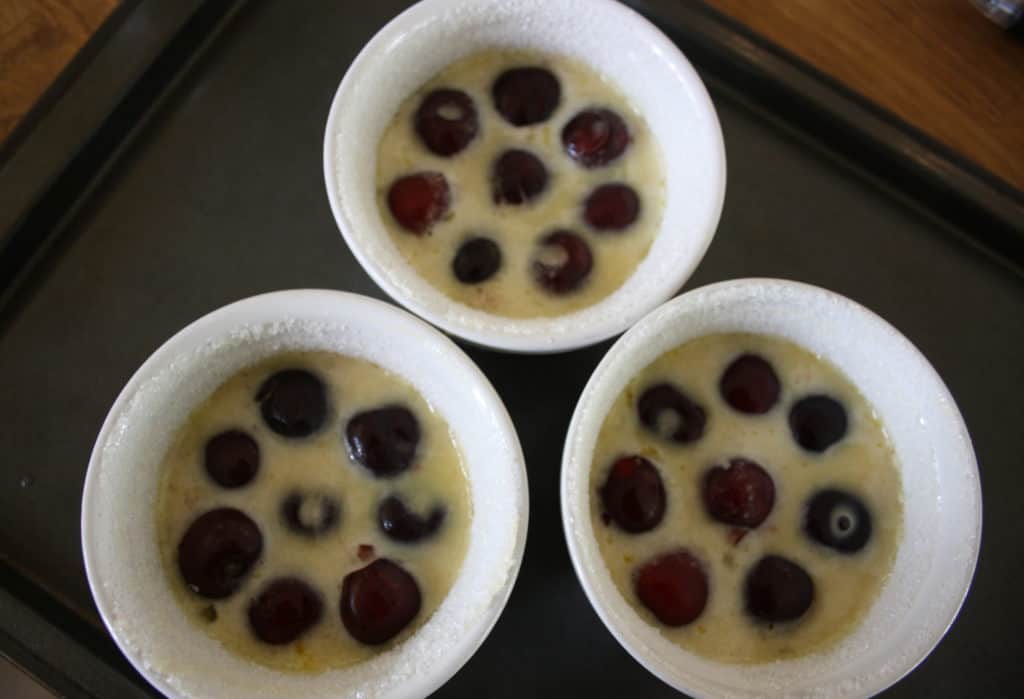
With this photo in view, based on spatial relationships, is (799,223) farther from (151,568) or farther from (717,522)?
(151,568)

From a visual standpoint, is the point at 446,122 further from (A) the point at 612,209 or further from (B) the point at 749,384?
(B) the point at 749,384

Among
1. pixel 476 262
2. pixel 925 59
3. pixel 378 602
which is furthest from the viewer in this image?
pixel 925 59

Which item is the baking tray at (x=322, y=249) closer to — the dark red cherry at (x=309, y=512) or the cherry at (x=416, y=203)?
the cherry at (x=416, y=203)

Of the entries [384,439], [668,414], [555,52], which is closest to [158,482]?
[384,439]

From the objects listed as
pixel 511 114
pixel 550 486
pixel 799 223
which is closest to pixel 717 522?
pixel 550 486

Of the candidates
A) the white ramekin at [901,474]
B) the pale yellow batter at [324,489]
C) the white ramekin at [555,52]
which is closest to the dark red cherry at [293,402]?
the pale yellow batter at [324,489]
